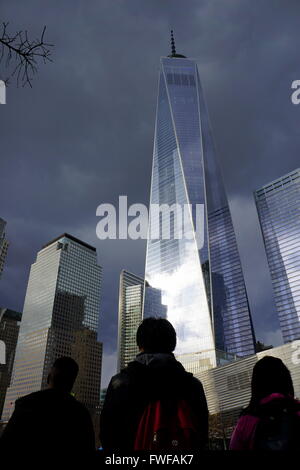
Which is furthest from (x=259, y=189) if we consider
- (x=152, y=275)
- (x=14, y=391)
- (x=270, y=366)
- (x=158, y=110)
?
(x=270, y=366)

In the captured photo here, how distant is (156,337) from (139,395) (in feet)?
1.86

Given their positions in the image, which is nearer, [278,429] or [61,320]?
[278,429]

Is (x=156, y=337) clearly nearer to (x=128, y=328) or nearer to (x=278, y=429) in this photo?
(x=278, y=429)

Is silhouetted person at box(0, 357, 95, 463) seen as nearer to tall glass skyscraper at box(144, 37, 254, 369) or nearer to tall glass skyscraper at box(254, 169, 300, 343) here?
tall glass skyscraper at box(144, 37, 254, 369)

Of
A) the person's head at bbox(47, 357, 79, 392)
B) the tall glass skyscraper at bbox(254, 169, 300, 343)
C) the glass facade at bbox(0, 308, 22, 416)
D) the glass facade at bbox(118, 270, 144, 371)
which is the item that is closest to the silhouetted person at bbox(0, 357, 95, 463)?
the person's head at bbox(47, 357, 79, 392)

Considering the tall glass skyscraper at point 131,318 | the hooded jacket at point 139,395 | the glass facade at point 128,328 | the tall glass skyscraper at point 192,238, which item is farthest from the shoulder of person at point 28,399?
the glass facade at point 128,328

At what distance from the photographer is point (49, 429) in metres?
2.38

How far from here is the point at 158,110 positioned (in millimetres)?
152750

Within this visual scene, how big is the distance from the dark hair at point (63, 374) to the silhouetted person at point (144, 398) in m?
0.42

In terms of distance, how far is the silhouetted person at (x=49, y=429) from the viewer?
2.30m

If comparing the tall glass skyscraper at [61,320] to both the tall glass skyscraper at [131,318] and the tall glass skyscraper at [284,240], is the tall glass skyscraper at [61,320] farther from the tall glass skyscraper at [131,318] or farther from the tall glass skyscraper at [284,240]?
the tall glass skyscraper at [284,240]

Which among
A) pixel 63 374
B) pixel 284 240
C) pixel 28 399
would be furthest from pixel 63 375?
pixel 284 240

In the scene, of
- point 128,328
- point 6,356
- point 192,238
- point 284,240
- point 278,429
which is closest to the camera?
point 278,429

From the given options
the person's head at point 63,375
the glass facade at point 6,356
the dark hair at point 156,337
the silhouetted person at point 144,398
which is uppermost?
the glass facade at point 6,356
